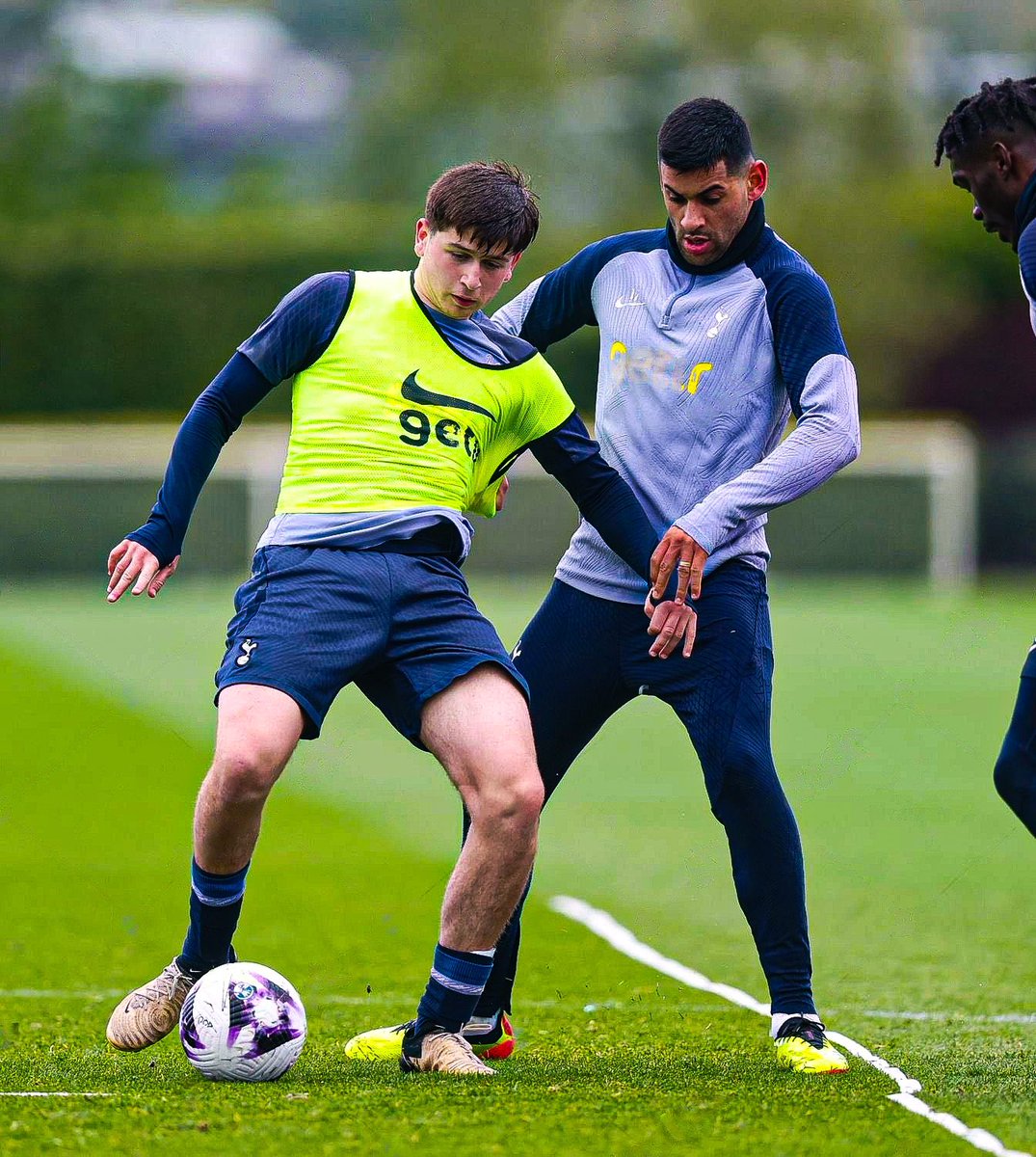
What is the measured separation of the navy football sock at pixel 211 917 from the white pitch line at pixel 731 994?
5.28 ft

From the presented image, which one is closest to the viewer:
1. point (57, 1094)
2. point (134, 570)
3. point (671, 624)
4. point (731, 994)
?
point (57, 1094)

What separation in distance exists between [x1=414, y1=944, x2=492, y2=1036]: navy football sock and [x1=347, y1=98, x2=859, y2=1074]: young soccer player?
0.26 m

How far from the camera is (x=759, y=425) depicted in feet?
16.9

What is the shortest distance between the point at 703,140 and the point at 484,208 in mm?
603

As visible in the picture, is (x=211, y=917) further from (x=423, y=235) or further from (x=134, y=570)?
(x=423, y=235)

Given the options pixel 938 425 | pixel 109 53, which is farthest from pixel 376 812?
pixel 109 53

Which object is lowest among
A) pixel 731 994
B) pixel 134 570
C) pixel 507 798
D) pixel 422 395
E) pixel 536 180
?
pixel 731 994

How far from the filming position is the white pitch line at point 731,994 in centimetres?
415

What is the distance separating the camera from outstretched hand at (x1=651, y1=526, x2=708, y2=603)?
4.86m

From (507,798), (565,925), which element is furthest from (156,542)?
(565,925)

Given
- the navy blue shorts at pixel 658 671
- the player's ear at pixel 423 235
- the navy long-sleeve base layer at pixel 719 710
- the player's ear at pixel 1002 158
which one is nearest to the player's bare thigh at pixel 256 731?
the navy long-sleeve base layer at pixel 719 710

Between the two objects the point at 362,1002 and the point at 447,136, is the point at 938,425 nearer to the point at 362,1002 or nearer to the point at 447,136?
the point at 447,136

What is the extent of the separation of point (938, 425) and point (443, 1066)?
24223 mm

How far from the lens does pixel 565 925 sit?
7.33 m
